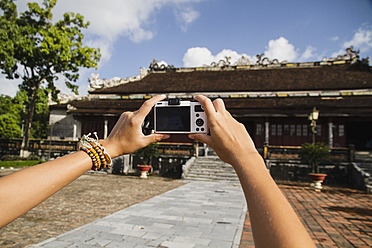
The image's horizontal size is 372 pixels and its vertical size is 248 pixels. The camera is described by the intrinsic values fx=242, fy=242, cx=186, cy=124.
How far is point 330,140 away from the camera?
688 inches

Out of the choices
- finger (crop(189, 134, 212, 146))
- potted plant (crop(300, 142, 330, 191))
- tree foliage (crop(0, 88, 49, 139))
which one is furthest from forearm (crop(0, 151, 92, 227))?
tree foliage (crop(0, 88, 49, 139))

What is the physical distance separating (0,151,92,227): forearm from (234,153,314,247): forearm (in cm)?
65

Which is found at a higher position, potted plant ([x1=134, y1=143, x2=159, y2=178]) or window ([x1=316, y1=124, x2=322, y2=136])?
window ([x1=316, y1=124, x2=322, y2=136])

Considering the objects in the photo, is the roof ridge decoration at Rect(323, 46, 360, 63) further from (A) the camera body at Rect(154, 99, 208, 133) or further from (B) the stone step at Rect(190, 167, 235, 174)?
(A) the camera body at Rect(154, 99, 208, 133)

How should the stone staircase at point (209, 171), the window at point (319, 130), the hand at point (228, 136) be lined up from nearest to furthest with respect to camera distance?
the hand at point (228, 136) < the stone staircase at point (209, 171) < the window at point (319, 130)

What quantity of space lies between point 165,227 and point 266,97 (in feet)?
57.2

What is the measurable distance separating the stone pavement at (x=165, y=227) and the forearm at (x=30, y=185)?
12.3ft

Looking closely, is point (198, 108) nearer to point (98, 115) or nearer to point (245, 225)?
point (245, 225)

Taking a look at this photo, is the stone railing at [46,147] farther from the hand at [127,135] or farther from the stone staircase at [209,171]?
the hand at [127,135]

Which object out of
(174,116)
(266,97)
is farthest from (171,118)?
(266,97)

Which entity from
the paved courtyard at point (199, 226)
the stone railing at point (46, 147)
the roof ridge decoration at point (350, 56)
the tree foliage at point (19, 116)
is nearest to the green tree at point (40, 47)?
the stone railing at point (46, 147)

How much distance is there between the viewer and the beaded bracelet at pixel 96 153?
1.03 m

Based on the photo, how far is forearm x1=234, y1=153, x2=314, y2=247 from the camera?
2.29 feet

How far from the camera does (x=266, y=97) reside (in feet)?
67.0
